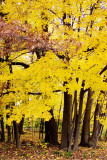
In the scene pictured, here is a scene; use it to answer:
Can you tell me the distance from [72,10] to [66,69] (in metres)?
2.57

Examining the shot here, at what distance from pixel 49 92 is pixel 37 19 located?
348 cm

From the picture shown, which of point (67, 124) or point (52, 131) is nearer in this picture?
point (67, 124)

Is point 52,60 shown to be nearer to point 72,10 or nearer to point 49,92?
point 49,92

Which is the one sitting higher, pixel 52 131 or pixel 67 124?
pixel 67 124

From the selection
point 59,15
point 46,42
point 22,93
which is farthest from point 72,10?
point 22,93

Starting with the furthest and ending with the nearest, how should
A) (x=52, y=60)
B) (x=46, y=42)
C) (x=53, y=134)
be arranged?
(x=53, y=134) < (x=52, y=60) < (x=46, y=42)

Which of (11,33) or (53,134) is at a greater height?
(11,33)

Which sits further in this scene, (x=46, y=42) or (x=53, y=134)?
(x=53, y=134)

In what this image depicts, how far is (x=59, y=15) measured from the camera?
309 inches

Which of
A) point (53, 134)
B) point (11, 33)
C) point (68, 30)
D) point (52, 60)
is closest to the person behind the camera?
point (11, 33)

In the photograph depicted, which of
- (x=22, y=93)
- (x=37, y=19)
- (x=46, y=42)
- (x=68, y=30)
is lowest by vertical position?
(x=22, y=93)

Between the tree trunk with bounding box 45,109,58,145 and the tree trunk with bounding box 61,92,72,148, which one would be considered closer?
the tree trunk with bounding box 61,92,72,148

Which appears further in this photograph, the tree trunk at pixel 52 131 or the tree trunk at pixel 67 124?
the tree trunk at pixel 52 131

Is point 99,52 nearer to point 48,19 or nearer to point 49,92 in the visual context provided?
point 49,92
